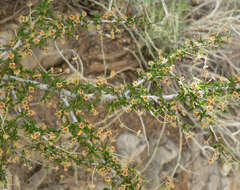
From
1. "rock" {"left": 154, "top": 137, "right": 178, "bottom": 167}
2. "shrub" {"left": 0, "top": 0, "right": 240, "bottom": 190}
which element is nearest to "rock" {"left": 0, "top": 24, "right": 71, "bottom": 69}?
"shrub" {"left": 0, "top": 0, "right": 240, "bottom": 190}

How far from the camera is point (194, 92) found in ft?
3.03

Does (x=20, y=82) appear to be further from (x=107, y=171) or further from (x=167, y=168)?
(x=167, y=168)

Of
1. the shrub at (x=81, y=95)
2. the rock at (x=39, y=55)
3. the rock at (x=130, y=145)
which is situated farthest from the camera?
the rock at (x=130, y=145)

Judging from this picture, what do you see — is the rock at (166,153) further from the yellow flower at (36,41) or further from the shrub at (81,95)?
the yellow flower at (36,41)

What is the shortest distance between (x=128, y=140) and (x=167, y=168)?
1.16ft

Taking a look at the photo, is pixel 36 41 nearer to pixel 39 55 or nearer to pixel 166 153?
pixel 39 55

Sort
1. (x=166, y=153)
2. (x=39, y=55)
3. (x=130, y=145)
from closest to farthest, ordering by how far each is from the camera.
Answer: (x=39, y=55), (x=130, y=145), (x=166, y=153)

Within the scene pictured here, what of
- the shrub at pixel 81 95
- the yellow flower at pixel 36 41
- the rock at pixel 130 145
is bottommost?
the rock at pixel 130 145

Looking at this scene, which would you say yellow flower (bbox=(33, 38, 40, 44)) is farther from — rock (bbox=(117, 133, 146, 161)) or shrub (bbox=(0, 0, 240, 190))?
rock (bbox=(117, 133, 146, 161))

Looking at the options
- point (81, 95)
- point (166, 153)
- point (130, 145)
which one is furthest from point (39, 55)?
point (166, 153)

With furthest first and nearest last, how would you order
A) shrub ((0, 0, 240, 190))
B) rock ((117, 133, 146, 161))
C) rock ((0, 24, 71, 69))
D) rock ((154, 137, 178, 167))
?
rock ((154, 137, 178, 167)), rock ((117, 133, 146, 161)), rock ((0, 24, 71, 69)), shrub ((0, 0, 240, 190))

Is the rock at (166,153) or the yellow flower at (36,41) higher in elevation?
the yellow flower at (36,41)

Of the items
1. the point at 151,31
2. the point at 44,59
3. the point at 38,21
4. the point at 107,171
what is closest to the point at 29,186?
the point at 107,171

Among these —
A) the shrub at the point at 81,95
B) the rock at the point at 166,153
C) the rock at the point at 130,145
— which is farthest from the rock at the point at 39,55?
the rock at the point at 166,153
